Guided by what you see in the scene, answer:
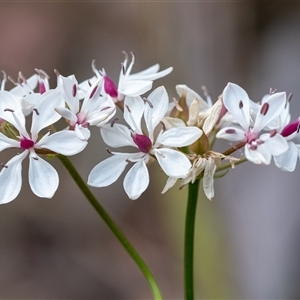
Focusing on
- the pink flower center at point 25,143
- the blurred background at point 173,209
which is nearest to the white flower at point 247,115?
the pink flower center at point 25,143

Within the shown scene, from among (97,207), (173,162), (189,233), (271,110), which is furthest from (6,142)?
(271,110)

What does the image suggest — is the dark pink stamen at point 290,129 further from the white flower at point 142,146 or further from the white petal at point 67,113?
the white petal at point 67,113

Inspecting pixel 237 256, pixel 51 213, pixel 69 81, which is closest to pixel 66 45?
pixel 51 213

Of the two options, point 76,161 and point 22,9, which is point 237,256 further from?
point 22,9

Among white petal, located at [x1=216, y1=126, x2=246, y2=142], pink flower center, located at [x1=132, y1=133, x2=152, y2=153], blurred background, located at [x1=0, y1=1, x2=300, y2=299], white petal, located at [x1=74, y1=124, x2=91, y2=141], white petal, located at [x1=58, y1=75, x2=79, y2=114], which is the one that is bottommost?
blurred background, located at [x1=0, y1=1, x2=300, y2=299]

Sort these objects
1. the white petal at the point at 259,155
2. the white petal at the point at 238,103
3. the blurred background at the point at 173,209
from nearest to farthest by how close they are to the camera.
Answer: the white petal at the point at 259,155, the white petal at the point at 238,103, the blurred background at the point at 173,209

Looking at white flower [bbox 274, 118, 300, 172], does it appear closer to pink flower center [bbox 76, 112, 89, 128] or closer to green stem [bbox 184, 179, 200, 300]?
green stem [bbox 184, 179, 200, 300]

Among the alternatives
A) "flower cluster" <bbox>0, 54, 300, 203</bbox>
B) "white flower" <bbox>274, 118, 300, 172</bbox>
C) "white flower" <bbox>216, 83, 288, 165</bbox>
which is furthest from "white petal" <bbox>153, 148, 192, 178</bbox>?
"white flower" <bbox>274, 118, 300, 172</bbox>

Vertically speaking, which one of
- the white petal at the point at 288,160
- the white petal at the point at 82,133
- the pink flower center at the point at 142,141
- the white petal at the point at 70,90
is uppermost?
the white petal at the point at 70,90
